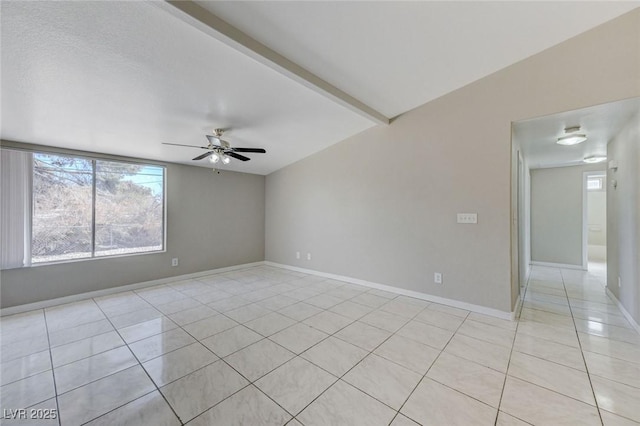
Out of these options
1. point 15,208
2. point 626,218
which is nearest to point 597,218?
point 626,218

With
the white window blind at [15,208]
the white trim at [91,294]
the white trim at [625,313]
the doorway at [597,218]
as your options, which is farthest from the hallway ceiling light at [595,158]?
the white window blind at [15,208]

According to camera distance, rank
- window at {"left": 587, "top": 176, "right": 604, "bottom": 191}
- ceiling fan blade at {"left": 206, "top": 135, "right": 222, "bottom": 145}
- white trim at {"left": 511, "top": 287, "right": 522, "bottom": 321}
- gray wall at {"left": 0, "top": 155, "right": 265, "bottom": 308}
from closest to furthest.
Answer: white trim at {"left": 511, "top": 287, "right": 522, "bottom": 321}
ceiling fan blade at {"left": 206, "top": 135, "right": 222, "bottom": 145}
gray wall at {"left": 0, "top": 155, "right": 265, "bottom": 308}
window at {"left": 587, "top": 176, "right": 604, "bottom": 191}

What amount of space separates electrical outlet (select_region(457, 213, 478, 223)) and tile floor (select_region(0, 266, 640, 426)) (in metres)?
1.17

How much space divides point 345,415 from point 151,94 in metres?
3.27

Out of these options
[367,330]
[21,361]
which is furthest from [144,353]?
[367,330]

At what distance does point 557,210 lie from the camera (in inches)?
219

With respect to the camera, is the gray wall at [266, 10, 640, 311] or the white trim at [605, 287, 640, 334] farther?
the white trim at [605, 287, 640, 334]

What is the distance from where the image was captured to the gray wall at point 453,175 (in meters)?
2.45

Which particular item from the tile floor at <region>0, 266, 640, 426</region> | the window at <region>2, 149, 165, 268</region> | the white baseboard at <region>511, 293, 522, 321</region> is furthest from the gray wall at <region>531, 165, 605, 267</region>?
the window at <region>2, 149, 165, 268</region>

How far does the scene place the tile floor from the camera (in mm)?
1562

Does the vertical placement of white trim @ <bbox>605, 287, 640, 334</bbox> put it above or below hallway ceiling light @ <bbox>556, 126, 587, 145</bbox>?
below

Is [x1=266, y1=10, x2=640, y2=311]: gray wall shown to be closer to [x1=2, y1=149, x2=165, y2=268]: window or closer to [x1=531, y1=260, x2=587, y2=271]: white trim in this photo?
[x1=2, y1=149, x2=165, y2=268]: window

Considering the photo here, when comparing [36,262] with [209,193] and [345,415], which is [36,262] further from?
[345,415]

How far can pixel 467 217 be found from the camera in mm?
3184
